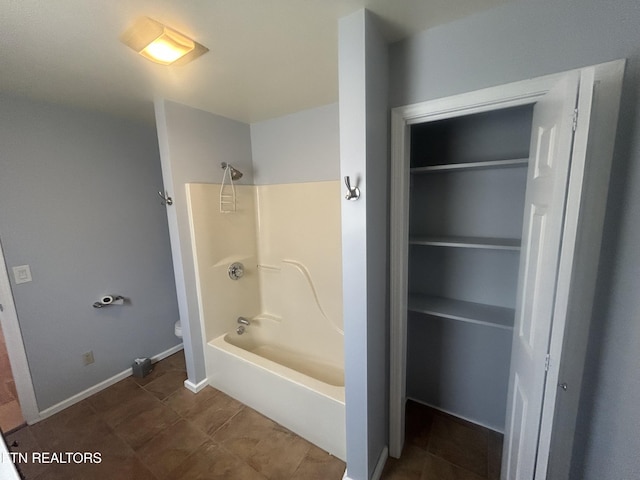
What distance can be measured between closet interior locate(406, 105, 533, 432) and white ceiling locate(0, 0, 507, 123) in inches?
29.8

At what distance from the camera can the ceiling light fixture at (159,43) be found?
1113mm

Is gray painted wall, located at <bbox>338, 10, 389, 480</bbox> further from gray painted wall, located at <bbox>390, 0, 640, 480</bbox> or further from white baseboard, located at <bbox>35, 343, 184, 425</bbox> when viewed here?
white baseboard, located at <bbox>35, 343, 184, 425</bbox>

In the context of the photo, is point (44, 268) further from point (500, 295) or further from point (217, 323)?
point (500, 295)

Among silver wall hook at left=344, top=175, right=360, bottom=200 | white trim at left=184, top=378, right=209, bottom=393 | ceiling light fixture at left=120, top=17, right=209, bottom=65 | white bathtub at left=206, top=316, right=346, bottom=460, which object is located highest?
ceiling light fixture at left=120, top=17, right=209, bottom=65

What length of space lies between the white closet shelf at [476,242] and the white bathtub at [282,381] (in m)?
1.09

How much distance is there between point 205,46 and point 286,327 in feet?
7.33

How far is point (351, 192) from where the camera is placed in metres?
1.15

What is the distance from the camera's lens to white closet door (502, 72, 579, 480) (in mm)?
820

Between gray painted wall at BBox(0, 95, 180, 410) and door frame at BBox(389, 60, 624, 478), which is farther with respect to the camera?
gray painted wall at BBox(0, 95, 180, 410)

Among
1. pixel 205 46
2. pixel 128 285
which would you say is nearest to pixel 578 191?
pixel 205 46

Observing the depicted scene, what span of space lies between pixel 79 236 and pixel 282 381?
1.99 metres

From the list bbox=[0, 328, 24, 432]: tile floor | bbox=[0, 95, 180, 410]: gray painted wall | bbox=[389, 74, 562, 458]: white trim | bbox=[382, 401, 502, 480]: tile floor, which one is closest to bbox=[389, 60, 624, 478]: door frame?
bbox=[389, 74, 562, 458]: white trim

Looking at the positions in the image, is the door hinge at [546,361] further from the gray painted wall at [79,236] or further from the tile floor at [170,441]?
the gray painted wall at [79,236]

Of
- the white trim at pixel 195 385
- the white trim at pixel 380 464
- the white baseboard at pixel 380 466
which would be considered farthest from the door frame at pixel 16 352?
the white trim at pixel 380 464
